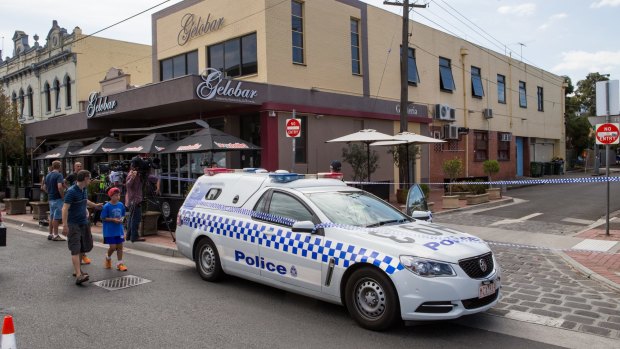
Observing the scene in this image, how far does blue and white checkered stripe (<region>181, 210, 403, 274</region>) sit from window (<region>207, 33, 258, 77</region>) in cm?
1066

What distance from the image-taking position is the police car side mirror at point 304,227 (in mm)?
5598

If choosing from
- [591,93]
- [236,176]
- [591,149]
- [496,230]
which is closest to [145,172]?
[236,176]

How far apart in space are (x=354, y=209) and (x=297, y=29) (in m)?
12.9

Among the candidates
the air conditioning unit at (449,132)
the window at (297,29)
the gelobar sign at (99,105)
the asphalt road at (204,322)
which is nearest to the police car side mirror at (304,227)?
the asphalt road at (204,322)

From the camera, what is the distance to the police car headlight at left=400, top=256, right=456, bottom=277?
492 cm

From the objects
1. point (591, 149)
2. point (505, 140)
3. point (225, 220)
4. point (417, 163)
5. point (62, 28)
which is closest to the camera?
point (225, 220)

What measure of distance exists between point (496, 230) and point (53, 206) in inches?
421

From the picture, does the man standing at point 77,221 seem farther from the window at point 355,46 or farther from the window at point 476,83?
the window at point 476,83

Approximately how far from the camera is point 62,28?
26.9 meters

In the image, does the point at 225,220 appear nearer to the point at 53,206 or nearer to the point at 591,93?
the point at 53,206

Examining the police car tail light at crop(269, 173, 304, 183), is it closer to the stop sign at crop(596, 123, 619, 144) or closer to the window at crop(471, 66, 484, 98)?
the stop sign at crop(596, 123, 619, 144)

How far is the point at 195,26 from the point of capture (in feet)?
63.8

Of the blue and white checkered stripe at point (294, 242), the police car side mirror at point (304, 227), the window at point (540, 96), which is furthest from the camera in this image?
the window at point (540, 96)

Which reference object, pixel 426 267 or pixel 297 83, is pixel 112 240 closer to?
pixel 426 267
